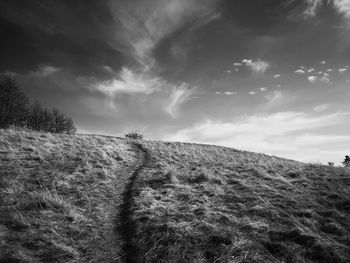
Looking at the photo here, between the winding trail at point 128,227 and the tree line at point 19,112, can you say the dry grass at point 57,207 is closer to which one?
the winding trail at point 128,227

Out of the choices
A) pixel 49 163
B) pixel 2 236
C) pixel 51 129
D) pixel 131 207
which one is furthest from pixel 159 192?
pixel 51 129

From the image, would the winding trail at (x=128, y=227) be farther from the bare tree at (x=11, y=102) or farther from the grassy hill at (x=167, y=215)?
the bare tree at (x=11, y=102)

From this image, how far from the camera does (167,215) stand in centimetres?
738

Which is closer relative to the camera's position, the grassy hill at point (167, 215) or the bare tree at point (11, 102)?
the grassy hill at point (167, 215)

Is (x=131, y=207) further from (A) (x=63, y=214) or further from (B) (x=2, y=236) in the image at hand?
(B) (x=2, y=236)

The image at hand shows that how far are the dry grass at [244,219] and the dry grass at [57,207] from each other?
3.49 feet

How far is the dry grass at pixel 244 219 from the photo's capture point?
5.51 meters

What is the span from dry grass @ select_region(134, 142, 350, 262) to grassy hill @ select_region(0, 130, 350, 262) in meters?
0.03

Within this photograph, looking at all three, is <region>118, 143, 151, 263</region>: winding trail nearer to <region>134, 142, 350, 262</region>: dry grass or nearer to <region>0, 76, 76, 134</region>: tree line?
<region>134, 142, 350, 262</region>: dry grass

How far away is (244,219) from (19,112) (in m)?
44.9

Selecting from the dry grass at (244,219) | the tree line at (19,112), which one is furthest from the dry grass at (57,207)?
the tree line at (19,112)

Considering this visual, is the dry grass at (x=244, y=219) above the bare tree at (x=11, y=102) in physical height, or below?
below

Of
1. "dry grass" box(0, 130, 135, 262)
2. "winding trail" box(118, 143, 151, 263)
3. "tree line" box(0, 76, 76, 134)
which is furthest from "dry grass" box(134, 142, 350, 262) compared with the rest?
"tree line" box(0, 76, 76, 134)

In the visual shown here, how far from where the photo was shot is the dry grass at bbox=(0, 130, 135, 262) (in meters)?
5.44
